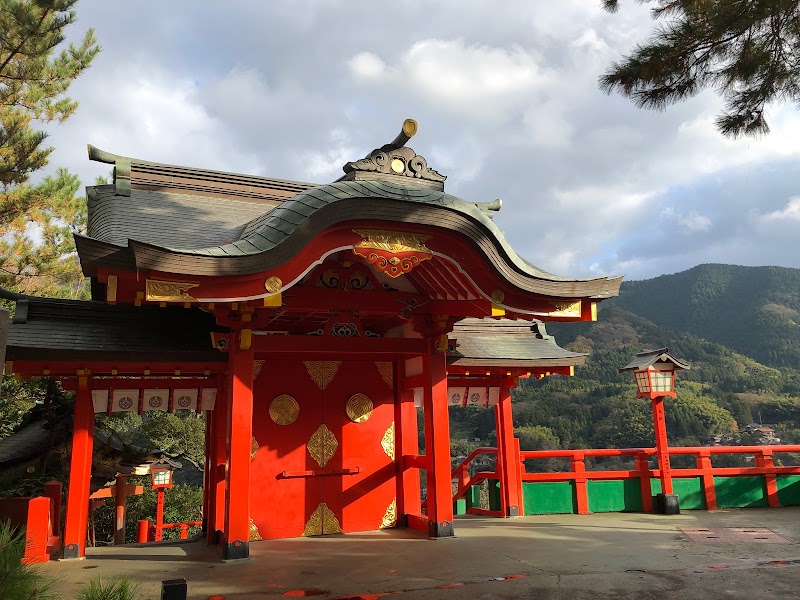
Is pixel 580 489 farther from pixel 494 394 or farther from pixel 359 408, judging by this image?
pixel 359 408

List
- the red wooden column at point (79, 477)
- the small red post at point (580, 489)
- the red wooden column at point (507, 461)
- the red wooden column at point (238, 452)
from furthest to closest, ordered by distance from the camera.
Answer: the small red post at point (580, 489) < the red wooden column at point (507, 461) < the red wooden column at point (79, 477) < the red wooden column at point (238, 452)

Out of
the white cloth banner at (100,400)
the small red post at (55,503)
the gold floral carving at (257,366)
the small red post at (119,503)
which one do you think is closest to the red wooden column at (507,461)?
the gold floral carving at (257,366)

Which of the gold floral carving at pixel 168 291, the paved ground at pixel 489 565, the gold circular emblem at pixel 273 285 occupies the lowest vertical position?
the paved ground at pixel 489 565

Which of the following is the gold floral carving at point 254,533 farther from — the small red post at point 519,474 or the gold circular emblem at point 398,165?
the gold circular emblem at point 398,165

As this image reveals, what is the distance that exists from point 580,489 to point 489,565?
16.5ft

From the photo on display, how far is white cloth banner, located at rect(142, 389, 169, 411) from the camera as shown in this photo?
339 inches

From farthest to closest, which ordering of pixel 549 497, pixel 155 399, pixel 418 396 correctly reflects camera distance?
pixel 549 497, pixel 418 396, pixel 155 399

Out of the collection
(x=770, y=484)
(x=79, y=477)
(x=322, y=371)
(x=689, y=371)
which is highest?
(x=689, y=371)

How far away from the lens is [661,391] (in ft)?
35.4

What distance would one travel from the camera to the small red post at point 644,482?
428 inches

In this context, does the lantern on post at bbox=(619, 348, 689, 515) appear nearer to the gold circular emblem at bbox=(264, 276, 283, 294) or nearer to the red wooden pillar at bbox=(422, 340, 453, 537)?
the red wooden pillar at bbox=(422, 340, 453, 537)

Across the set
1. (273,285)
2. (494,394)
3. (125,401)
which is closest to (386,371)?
(494,394)

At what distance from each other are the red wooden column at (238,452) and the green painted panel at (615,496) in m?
6.54

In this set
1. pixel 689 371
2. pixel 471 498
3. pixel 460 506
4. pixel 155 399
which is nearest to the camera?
pixel 155 399
